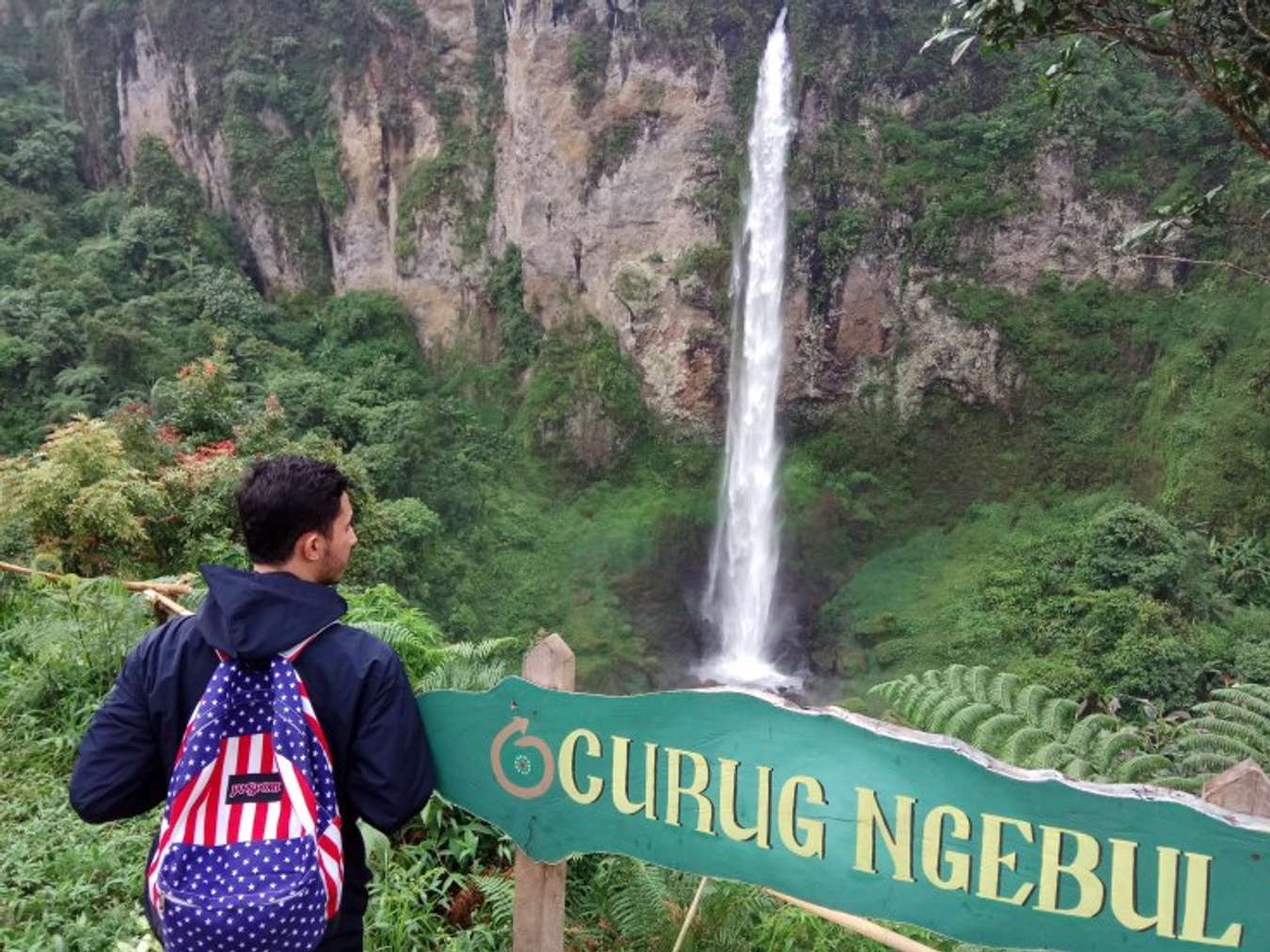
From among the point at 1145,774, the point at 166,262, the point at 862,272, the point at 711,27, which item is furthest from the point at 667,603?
the point at 1145,774

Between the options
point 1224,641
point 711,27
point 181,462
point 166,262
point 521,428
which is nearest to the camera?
point 181,462

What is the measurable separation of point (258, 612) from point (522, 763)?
50cm

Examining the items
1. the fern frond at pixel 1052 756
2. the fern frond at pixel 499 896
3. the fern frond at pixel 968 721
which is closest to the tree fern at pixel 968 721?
the fern frond at pixel 968 721

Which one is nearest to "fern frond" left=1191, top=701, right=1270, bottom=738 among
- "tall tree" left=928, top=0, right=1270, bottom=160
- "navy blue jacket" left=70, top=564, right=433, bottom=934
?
"tall tree" left=928, top=0, right=1270, bottom=160

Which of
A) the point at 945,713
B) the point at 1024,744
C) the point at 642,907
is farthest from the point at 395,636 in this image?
the point at 1024,744

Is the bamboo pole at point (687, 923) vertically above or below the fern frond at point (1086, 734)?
below

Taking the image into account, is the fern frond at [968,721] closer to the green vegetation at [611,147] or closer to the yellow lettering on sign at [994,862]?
the yellow lettering on sign at [994,862]

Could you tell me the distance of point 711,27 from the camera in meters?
18.3

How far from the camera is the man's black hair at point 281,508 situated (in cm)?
151

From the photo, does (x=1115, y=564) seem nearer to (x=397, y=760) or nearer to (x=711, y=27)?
(x=711, y=27)

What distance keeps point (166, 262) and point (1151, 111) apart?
19174 mm

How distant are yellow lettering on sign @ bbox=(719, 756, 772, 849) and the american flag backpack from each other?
565 mm

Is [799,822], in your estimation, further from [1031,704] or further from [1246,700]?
[1246,700]

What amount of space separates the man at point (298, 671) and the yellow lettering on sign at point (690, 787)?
377 millimetres
